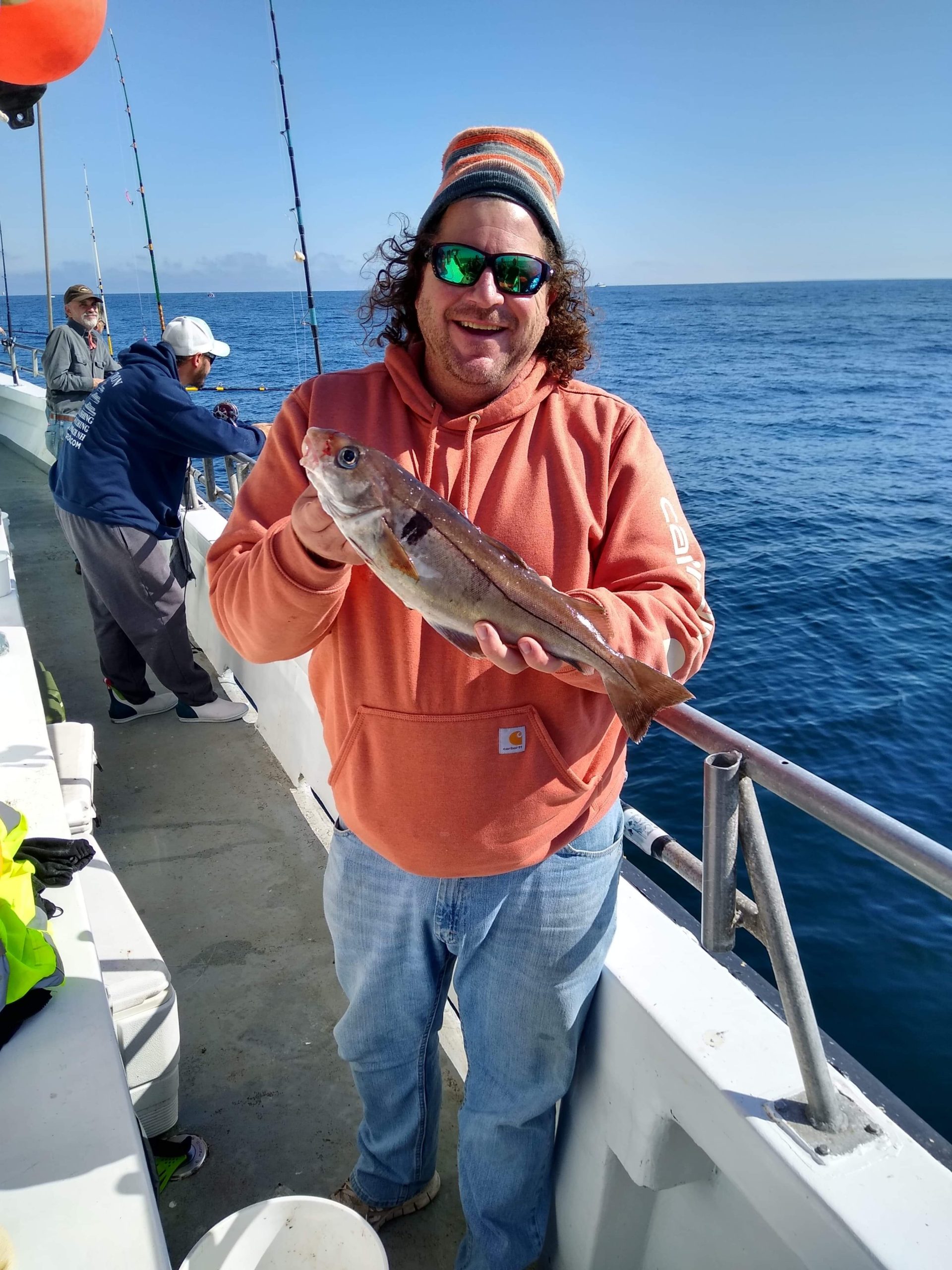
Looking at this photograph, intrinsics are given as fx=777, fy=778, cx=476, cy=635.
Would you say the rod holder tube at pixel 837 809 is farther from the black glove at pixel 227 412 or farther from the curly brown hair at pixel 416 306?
the black glove at pixel 227 412

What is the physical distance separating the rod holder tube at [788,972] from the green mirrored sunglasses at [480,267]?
1440 millimetres

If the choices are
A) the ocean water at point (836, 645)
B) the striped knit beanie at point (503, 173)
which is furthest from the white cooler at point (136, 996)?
the striped knit beanie at point (503, 173)

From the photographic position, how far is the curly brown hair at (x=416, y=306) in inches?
92.7

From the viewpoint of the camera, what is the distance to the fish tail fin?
1.89 metres

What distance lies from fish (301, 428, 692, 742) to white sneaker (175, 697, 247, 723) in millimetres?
4511

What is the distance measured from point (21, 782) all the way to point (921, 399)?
42096 millimetres

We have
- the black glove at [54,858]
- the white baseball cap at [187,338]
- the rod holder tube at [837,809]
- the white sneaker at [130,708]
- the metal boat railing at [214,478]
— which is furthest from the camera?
the white sneaker at [130,708]

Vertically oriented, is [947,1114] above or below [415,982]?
below

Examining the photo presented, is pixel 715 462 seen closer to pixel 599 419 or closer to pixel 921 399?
pixel 921 399

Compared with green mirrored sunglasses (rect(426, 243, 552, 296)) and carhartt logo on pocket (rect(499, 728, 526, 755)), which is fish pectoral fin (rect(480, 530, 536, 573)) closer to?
carhartt logo on pocket (rect(499, 728, 526, 755))

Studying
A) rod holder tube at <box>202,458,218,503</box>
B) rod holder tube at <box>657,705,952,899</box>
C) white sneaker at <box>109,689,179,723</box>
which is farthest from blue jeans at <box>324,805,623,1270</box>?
rod holder tube at <box>202,458,218,503</box>

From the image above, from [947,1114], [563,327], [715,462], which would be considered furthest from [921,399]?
[563,327]

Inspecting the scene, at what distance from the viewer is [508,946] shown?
88.4 inches

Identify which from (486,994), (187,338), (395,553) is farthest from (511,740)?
(187,338)
